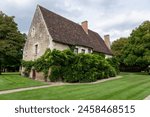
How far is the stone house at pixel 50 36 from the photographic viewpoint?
25.3 metres

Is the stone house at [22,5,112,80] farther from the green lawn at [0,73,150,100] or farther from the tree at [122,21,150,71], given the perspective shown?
the green lawn at [0,73,150,100]

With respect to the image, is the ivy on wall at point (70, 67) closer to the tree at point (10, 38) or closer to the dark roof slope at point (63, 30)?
the dark roof slope at point (63, 30)

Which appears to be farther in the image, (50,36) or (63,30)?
(63,30)

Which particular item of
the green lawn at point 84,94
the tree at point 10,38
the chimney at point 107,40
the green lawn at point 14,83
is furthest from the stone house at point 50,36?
the green lawn at point 84,94

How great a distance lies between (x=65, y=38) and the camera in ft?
87.1

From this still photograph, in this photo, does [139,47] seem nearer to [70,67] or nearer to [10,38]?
[70,67]

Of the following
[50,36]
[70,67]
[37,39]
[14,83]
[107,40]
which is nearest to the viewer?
[14,83]

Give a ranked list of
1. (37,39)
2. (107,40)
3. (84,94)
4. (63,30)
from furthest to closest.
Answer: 1. (107,40)
2. (63,30)
3. (37,39)
4. (84,94)

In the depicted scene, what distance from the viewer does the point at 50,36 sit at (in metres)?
24.7

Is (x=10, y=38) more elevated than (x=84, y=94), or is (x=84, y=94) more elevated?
(x=10, y=38)

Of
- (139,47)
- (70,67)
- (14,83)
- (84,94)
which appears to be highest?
(139,47)

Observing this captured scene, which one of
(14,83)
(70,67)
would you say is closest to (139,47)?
(70,67)

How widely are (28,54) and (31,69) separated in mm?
3315

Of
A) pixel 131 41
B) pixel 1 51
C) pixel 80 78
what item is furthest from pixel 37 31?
pixel 131 41
